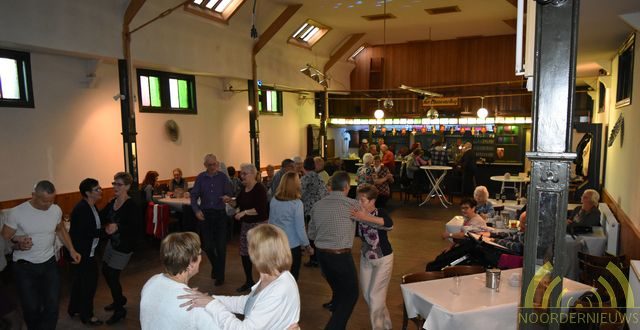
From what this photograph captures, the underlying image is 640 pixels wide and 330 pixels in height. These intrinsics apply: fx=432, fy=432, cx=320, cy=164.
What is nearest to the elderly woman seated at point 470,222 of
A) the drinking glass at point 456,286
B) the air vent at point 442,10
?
the drinking glass at point 456,286

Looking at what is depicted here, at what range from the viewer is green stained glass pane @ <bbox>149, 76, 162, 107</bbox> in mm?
9375

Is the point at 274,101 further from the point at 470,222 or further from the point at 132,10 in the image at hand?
the point at 470,222

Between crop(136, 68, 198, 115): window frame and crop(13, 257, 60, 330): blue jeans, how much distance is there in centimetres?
583

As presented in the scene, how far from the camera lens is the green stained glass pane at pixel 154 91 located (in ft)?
30.8

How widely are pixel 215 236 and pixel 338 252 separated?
92.0 inches

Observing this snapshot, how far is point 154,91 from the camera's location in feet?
31.0

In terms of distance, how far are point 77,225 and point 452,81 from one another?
13.3m

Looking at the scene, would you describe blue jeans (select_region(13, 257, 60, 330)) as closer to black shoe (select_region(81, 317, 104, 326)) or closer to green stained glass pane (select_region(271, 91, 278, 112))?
black shoe (select_region(81, 317, 104, 326))

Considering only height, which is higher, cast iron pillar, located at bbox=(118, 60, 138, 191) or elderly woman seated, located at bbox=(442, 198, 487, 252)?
cast iron pillar, located at bbox=(118, 60, 138, 191)

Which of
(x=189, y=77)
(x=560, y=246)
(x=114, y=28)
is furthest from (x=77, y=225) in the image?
(x=189, y=77)

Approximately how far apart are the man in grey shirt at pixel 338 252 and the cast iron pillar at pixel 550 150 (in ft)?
7.16

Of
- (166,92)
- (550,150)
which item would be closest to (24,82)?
(166,92)

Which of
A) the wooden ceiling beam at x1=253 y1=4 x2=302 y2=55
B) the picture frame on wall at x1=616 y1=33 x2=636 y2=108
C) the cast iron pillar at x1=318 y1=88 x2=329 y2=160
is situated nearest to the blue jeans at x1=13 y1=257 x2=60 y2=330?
the picture frame on wall at x1=616 y1=33 x2=636 y2=108

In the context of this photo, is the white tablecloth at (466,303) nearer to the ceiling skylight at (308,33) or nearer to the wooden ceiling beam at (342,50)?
the ceiling skylight at (308,33)
